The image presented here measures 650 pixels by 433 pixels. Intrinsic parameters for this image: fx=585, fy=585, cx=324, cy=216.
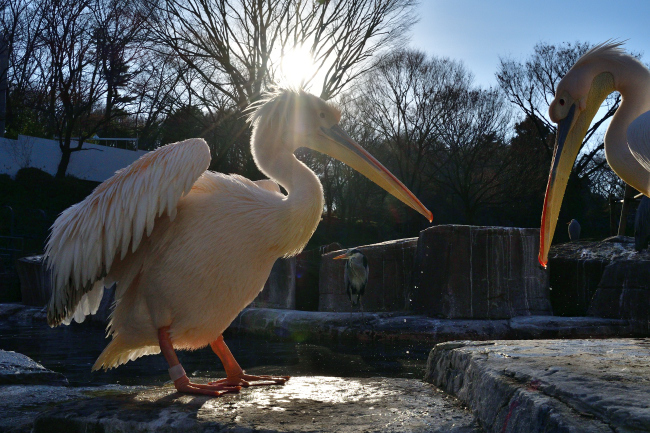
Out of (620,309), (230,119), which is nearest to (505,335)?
(620,309)

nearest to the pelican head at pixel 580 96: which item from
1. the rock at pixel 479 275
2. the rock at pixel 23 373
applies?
the rock at pixel 23 373

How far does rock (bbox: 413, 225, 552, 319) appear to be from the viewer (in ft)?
23.7

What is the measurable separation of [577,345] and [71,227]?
254 cm

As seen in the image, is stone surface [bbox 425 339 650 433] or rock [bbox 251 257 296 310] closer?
stone surface [bbox 425 339 650 433]

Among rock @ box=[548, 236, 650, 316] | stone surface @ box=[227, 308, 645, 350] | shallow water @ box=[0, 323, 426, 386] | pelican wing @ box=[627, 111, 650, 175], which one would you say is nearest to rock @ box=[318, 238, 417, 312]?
stone surface @ box=[227, 308, 645, 350]

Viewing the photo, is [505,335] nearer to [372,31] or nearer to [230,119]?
[372,31]

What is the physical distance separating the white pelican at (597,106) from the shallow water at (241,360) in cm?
206

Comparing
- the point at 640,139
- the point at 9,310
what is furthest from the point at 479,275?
the point at 9,310

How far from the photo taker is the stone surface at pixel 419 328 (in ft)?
21.7

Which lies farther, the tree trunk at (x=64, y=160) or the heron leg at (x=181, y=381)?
the tree trunk at (x=64, y=160)

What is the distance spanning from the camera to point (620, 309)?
7.29 meters

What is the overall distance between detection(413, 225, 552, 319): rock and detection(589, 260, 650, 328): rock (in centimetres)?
69

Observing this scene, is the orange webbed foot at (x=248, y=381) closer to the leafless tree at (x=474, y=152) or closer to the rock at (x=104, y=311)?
the rock at (x=104, y=311)

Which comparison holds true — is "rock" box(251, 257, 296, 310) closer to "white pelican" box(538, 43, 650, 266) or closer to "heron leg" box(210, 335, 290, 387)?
"heron leg" box(210, 335, 290, 387)
